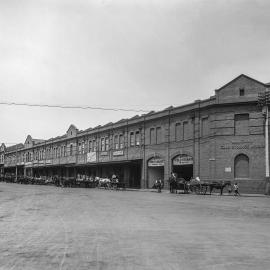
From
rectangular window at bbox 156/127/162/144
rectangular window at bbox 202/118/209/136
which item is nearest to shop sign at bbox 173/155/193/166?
rectangular window at bbox 202/118/209/136

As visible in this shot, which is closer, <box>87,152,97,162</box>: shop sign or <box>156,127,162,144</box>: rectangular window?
<box>156,127,162,144</box>: rectangular window

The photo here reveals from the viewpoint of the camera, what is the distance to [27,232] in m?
11.3

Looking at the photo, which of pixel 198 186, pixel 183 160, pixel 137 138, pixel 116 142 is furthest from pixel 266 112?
pixel 116 142

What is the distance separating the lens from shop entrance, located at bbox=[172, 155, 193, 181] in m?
44.3

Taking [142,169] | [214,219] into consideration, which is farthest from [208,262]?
[142,169]

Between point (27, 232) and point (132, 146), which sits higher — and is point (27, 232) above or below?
below

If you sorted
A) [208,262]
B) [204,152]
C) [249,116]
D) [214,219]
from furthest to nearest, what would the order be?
1. [204,152]
2. [249,116]
3. [214,219]
4. [208,262]

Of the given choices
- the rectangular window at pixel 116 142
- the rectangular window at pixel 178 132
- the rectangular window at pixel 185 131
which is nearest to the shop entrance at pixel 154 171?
the rectangular window at pixel 178 132

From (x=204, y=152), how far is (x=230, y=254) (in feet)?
111

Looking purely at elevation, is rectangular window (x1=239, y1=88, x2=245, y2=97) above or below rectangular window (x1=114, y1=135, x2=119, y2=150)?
above

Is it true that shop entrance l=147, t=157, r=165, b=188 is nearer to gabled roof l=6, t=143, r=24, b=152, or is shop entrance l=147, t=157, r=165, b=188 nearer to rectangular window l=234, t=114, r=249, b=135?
rectangular window l=234, t=114, r=249, b=135

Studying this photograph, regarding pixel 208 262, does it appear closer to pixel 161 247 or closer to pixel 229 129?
pixel 161 247

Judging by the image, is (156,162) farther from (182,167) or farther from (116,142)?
(116,142)

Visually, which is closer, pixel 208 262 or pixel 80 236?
pixel 208 262
